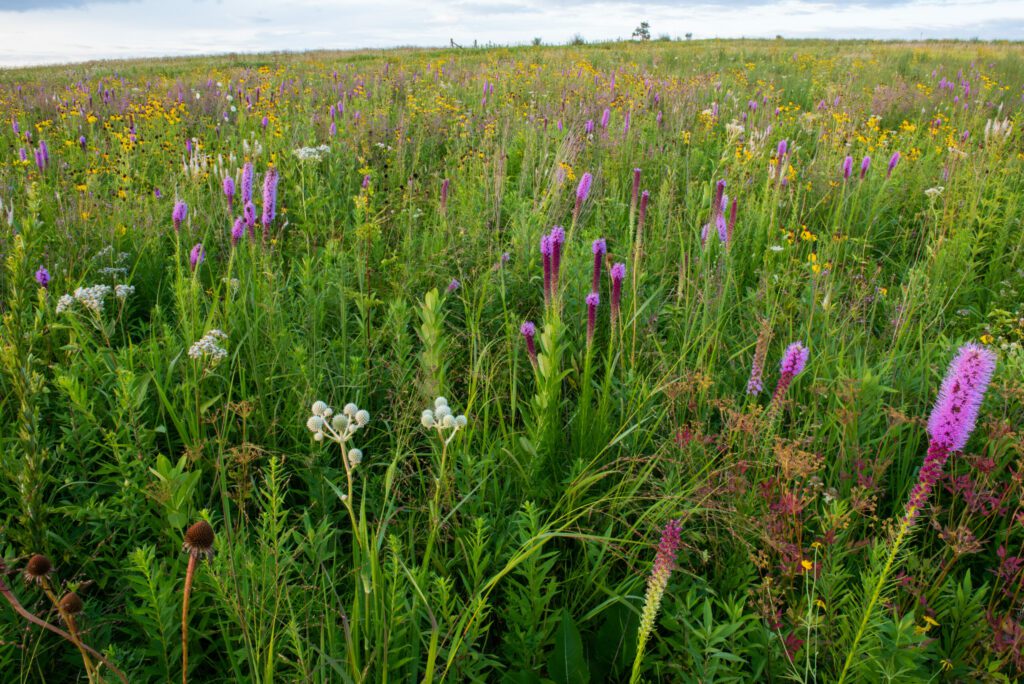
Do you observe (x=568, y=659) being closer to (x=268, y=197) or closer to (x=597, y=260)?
(x=597, y=260)

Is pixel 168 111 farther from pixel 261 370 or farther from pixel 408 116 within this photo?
pixel 261 370

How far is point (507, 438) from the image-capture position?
6.59 feet

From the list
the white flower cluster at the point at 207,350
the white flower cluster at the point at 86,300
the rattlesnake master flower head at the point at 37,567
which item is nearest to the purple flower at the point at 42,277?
the white flower cluster at the point at 86,300

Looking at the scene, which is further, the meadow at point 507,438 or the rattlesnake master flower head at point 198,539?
the meadow at point 507,438

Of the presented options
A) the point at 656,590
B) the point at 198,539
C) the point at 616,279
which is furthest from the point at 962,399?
the point at 198,539

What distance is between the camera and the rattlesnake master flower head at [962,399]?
134 centimetres

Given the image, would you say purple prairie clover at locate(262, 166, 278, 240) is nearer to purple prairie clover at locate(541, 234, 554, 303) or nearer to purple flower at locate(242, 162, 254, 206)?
purple flower at locate(242, 162, 254, 206)

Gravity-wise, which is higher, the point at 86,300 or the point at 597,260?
the point at 597,260

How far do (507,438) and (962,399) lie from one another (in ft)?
4.01

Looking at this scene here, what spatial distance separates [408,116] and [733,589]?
19.4ft

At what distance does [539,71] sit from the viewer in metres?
9.96

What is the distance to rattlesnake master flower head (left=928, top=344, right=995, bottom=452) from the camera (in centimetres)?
134

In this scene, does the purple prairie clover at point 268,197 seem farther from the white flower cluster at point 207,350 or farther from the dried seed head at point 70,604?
the dried seed head at point 70,604

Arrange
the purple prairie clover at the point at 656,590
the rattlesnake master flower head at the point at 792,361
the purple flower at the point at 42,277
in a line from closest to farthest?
the purple prairie clover at the point at 656,590
the rattlesnake master flower head at the point at 792,361
the purple flower at the point at 42,277
